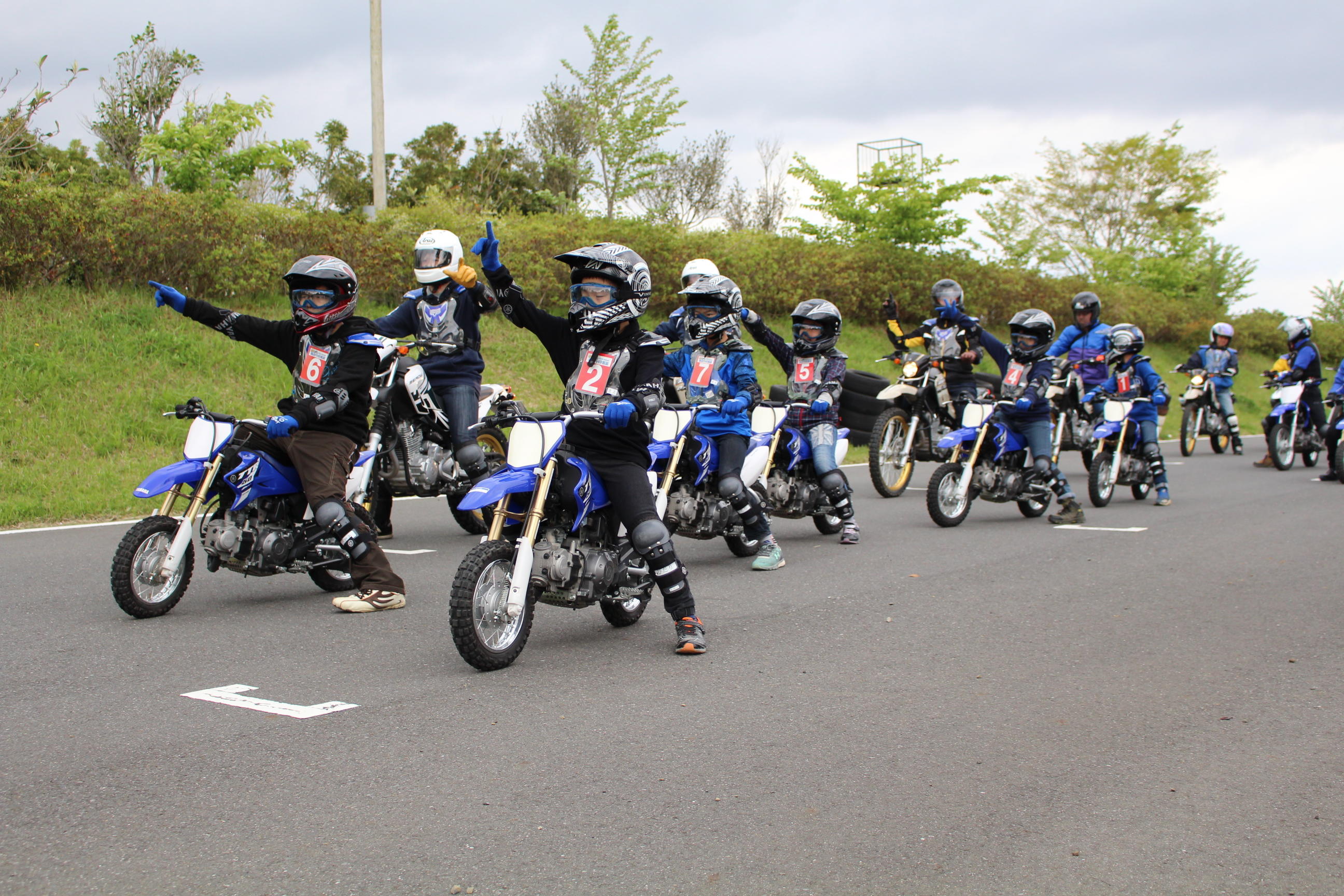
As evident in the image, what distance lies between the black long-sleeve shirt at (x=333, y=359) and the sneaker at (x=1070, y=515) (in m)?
7.04

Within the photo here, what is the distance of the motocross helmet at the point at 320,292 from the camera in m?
7.11

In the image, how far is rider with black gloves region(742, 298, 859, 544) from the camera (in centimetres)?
1009

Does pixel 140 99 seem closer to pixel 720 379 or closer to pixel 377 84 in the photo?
pixel 377 84

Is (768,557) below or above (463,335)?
below

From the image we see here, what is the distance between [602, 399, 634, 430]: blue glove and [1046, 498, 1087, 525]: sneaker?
23.5ft

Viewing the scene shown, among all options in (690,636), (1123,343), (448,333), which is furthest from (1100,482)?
(690,636)

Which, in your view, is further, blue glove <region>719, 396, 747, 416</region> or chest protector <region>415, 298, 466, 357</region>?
chest protector <region>415, 298, 466, 357</region>

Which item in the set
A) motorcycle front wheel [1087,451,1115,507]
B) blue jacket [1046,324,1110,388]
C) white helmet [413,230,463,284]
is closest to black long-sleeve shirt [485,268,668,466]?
white helmet [413,230,463,284]

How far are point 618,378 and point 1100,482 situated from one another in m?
8.23

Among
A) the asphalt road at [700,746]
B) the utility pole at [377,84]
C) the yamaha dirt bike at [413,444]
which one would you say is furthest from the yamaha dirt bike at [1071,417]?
the utility pole at [377,84]

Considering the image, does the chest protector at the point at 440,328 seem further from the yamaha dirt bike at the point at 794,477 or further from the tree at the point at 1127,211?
the tree at the point at 1127,211

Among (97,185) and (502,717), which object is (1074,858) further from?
(97,185)

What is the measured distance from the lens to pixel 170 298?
7086 millimetres

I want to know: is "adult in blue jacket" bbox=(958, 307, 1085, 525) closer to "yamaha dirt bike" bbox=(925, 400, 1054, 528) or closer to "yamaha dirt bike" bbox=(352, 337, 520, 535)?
"yamaha dirt bike" bbox=(925, 400, 1054, 528)
